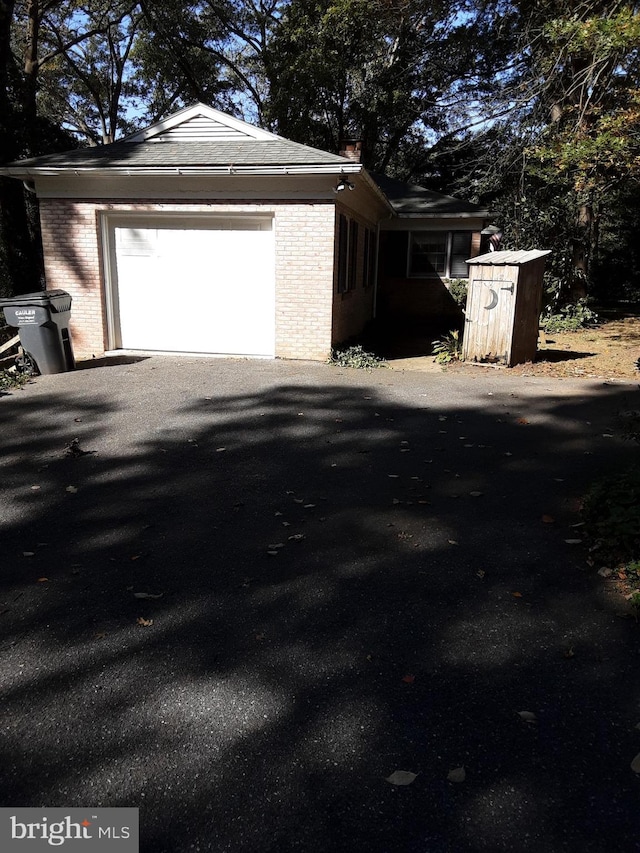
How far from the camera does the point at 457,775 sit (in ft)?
8.15

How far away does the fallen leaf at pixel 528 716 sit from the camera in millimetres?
2785

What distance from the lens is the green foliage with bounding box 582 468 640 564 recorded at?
422cm

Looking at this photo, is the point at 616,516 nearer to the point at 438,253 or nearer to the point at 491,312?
the point at 491,312

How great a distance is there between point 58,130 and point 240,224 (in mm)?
11261

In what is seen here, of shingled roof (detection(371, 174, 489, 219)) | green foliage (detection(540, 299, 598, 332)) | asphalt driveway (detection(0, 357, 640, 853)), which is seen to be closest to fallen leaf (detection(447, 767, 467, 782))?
asphalt driveway (detection(0, 357, 640, 853))

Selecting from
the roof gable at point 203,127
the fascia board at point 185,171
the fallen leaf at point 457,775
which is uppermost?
Answer: the roof gable at point 203,127

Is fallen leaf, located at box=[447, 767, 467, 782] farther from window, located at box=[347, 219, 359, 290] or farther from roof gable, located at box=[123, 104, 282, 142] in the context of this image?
roof gable, located at box=[123, 104, 282, 142]

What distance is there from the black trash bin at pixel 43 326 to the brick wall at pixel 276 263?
1.54 m

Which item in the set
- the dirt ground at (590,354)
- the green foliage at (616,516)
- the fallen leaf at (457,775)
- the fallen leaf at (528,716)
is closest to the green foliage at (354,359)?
the dirt ground at (590,354)

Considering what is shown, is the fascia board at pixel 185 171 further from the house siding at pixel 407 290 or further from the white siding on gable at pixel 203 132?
the house siding at pixel 407 290

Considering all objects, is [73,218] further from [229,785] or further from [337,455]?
[229,785]

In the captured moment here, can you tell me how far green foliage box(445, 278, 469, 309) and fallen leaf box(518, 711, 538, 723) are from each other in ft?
57.9

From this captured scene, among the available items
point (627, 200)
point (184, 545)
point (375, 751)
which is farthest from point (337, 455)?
point (627, 200)

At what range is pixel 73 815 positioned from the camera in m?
2.33
